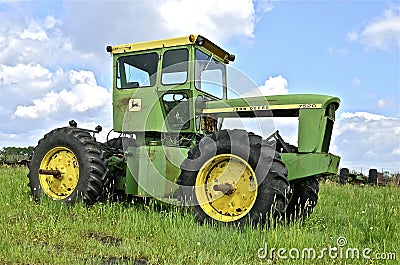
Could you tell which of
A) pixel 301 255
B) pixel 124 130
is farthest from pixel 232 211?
pixel 124 130

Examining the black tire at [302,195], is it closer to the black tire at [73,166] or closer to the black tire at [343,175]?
the black tire at [73,166]

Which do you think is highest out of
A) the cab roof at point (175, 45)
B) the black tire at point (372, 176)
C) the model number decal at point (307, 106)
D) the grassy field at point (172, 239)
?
the cab roof at point (175, 45)

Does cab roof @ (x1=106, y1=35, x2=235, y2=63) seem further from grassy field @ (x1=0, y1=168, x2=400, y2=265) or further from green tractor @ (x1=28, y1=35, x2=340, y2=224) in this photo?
grassy field @ (x1=0, y1=168, x2=400, y2=265)

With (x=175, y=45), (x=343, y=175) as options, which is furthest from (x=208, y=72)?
(x=343, y=175)

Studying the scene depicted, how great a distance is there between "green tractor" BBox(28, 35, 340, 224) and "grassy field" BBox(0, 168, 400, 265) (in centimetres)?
40

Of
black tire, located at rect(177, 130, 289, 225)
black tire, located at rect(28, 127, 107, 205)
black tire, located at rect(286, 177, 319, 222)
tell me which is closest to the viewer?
black tire, located at rect(177, 130, 289, 225)

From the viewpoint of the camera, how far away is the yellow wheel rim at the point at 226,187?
6145 millimetres

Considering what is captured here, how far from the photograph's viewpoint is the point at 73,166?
25.7 ft

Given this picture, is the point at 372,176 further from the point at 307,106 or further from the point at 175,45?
the point at 175,45

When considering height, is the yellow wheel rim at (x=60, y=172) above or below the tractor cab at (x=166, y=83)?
below

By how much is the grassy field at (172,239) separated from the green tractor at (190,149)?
0.40 m

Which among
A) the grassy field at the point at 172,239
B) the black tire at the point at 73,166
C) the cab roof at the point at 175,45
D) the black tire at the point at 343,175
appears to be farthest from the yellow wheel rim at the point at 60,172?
the black tire at the point at 343,175

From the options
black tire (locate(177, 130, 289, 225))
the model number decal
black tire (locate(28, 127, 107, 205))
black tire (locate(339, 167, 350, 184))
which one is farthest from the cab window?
black tire (locate(339, 167, 350, 184))

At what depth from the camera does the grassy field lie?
4.74 meters
